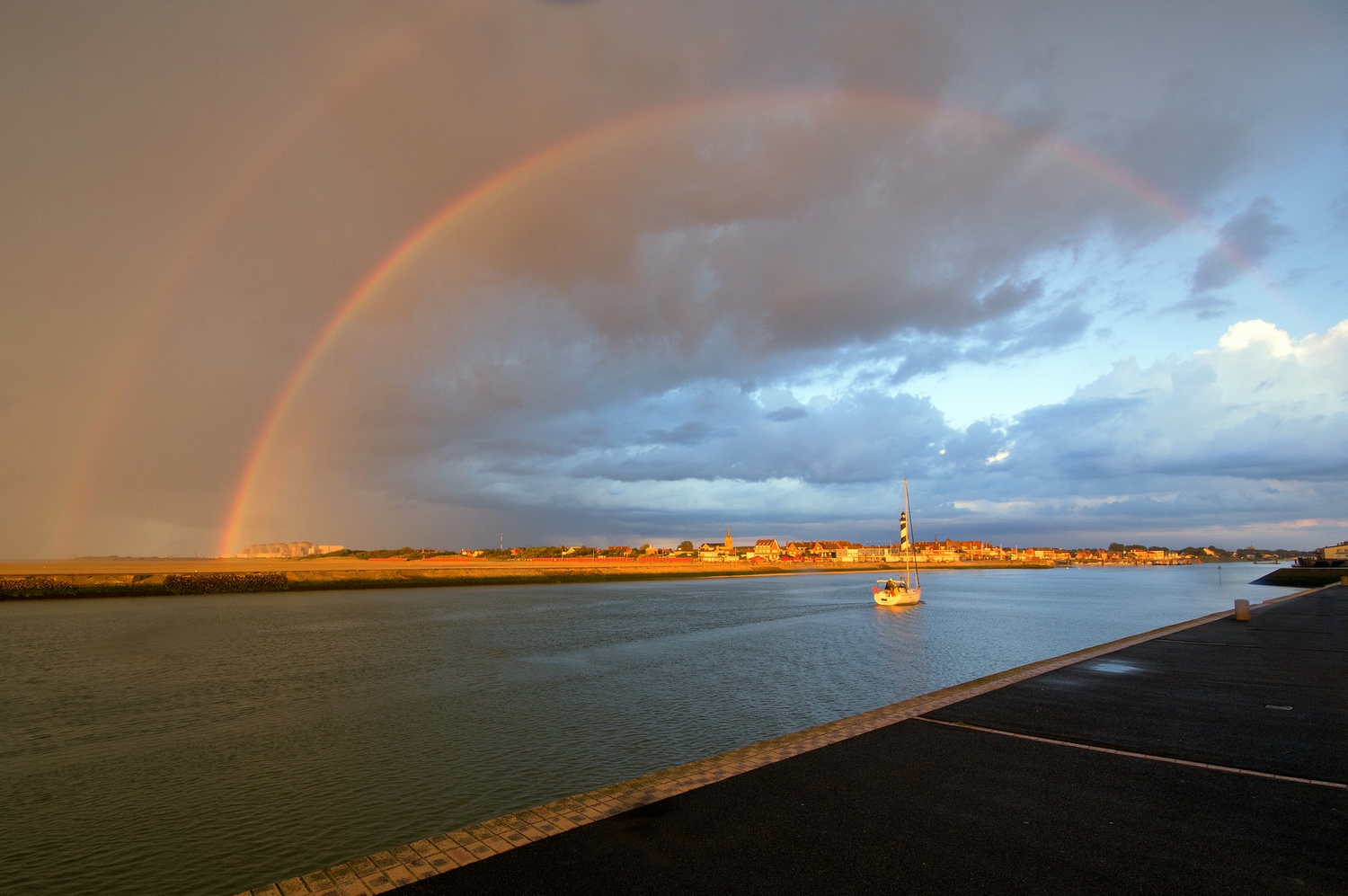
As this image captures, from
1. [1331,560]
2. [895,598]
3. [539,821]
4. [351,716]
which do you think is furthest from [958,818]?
[1331,560]

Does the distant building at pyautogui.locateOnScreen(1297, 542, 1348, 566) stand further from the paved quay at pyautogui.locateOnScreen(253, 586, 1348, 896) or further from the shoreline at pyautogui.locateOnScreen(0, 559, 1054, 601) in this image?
the paved quay at pyautogui.locateOnScreen(253, 586, 1348, 896)

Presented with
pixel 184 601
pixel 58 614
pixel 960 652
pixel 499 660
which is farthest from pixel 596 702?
pixel 184 601

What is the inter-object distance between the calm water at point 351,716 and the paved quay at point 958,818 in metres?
5.33

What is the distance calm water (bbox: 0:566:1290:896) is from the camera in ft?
37.9

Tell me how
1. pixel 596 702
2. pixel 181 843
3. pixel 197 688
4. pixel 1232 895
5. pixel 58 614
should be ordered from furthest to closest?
pixel 58 614
pixel 197 688
pixel 596 702
pixel 181 843
pixel 1232 895

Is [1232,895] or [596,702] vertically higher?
[1232,895]

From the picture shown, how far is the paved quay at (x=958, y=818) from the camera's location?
637 centimetres

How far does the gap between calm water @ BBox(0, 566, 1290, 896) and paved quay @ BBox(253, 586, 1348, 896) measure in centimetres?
533

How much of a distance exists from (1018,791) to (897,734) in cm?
296

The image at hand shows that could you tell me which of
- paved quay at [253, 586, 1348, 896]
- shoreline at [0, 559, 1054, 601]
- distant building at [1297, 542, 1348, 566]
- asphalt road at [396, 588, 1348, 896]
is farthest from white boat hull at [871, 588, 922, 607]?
distant building at [1297, 542, 1348, 566]

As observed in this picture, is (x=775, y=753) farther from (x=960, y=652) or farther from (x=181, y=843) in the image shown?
(x=960, y=652)

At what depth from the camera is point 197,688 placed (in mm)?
25016

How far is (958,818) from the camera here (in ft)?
25.5

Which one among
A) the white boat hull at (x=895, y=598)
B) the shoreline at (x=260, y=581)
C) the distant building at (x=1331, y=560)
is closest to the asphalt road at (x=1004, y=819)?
the white boat hull at (x=895, y=598)
